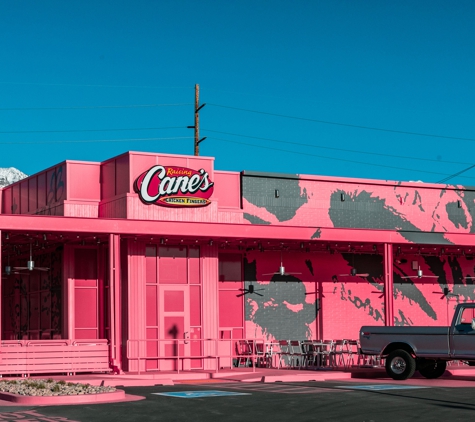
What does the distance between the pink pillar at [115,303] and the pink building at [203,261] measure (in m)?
0.04

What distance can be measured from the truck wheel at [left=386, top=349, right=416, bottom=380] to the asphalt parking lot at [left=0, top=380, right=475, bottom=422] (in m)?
2.23

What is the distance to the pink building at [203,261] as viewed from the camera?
25.8 m

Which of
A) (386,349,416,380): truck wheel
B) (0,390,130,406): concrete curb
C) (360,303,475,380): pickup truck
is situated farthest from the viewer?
(386,349,416,380): truck wheel

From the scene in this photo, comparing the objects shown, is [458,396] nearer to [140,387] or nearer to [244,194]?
[140,387]

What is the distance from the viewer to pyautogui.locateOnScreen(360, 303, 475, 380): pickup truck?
22.5 m

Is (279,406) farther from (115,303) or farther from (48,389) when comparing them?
(115,303)

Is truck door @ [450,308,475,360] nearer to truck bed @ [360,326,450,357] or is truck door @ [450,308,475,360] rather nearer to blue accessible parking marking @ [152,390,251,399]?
truck bed @ [360,326,450,357]

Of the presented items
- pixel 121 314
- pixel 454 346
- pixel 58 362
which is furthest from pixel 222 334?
pixel 454 346

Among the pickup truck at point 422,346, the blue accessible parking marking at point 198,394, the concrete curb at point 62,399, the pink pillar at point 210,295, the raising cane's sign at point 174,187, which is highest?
the raising cane's sign at point 174,187

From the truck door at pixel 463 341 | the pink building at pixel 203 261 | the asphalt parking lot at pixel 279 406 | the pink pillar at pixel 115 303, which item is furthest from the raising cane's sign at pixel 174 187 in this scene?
the truck door at pixel 463 341

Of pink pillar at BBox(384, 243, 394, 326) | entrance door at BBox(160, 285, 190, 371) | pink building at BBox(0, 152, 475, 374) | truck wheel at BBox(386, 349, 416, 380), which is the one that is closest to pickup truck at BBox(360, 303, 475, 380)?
truck wheel at BBox(386, 349, 416, 380)

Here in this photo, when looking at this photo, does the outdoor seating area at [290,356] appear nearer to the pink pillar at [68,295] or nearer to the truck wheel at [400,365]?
the truck wheel at [400,365]

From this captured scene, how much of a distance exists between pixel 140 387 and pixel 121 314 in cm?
558

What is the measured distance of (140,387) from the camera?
71.2 ft
